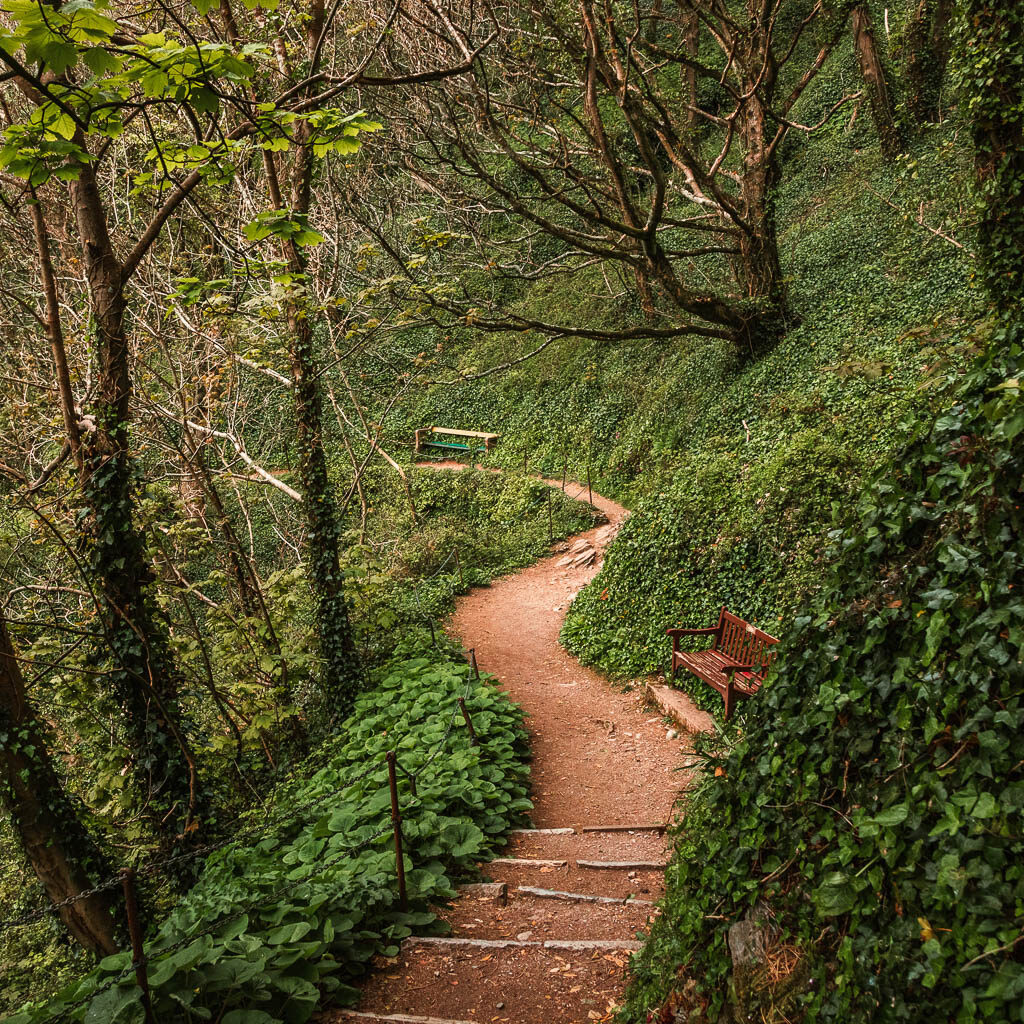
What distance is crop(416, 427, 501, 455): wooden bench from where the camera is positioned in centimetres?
2228

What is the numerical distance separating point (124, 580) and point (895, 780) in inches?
237

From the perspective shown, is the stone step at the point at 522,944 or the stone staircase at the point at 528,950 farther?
the stone step at the point at 522,944

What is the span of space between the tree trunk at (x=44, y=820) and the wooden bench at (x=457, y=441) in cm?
1710

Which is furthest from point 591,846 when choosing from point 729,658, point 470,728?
point 729,658

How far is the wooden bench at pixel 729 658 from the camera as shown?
7375 mm

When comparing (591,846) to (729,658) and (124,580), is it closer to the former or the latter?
(729,658)

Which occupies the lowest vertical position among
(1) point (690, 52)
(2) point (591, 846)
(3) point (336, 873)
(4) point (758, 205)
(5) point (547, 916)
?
(2) point (591, 846)

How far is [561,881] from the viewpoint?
17.8ft

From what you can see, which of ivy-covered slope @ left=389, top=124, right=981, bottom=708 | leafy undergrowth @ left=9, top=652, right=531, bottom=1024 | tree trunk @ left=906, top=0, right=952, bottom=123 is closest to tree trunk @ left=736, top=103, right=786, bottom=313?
ivy-covered slope @ left=389, top=124, right=981, bottom=708

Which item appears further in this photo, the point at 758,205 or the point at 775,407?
the point at 758,205

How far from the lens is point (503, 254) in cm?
2442

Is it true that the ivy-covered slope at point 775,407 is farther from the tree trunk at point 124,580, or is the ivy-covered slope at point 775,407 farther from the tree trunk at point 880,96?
the tree trunk at point 124,580

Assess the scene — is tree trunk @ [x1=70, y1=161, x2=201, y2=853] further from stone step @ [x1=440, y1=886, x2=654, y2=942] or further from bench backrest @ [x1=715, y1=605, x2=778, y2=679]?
bench backrest @ [x1=715, y1=605, x2=778, y2=679]

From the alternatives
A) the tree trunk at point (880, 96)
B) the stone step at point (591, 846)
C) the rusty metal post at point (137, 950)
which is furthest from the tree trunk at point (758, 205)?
the rusty metal post at point (137, 950)
